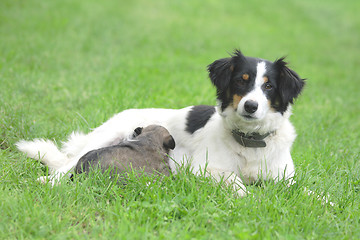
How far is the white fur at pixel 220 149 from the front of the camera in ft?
11.8

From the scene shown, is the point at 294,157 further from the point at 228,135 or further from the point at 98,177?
the point at 98,177

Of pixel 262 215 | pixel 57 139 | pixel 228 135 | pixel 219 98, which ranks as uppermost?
pixel 219 98

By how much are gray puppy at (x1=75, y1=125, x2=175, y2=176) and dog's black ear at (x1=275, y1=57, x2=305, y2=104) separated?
3.83 feet

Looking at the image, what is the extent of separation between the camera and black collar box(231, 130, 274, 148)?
144 inches

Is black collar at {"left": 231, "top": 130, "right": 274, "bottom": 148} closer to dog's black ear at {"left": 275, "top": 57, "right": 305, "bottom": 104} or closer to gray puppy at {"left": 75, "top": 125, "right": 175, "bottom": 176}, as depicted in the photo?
dog's black ear at {"left": 275, "top": 57, "right": 305, "bottom": 104}

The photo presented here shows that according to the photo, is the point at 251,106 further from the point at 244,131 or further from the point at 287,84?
the point at 287,84

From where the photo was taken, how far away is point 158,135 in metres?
3.80

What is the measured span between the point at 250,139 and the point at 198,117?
779 mm

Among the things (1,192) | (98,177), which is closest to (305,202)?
(98,177)

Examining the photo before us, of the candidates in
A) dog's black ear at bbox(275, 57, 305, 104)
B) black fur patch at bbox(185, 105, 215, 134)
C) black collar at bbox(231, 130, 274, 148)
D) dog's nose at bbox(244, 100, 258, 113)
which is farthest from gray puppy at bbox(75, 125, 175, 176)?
dog's black ear at bbox(275, 57, 305, 104)

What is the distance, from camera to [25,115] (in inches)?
185

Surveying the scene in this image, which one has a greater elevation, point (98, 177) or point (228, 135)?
point (228, 135)

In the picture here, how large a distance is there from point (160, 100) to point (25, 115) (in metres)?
1.98

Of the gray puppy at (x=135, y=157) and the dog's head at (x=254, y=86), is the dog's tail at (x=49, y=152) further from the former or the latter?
the dog's head at (x=254, y=86)
